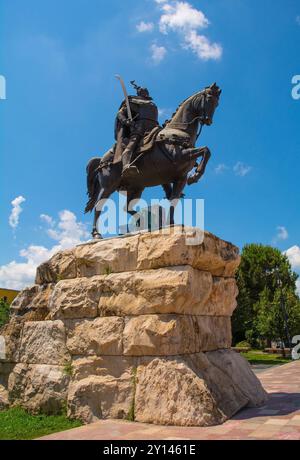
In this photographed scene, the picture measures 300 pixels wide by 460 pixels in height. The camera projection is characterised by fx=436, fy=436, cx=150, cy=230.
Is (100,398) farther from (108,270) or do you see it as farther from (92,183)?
(92,183)

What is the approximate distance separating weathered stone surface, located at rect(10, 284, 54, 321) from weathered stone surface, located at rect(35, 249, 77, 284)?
0.50 feet

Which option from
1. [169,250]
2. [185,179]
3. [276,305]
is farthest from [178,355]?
[276,305]

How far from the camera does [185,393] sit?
231 inches

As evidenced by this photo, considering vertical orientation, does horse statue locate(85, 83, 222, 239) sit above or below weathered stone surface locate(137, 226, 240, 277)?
above

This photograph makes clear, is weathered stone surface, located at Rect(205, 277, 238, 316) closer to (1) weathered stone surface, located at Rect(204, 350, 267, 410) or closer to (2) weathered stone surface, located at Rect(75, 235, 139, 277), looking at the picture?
(1) weathered stone surface, located at Rect(204, 350, 267, 410)

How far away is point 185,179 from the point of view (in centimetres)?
834

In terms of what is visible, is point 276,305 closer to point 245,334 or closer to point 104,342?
point 245,334

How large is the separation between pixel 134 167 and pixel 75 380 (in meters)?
3.93

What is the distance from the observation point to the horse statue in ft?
26.7

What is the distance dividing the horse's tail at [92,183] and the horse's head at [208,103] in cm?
240

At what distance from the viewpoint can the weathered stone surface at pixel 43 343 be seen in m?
7.27

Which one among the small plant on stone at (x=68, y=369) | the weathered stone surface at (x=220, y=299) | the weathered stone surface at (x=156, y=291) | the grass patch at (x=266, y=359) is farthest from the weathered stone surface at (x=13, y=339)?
the grass patch at (x=266, y=359)

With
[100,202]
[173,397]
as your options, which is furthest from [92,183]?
[173,397]

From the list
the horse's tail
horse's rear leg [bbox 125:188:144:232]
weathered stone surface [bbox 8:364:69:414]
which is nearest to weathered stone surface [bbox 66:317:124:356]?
weathered stone surface [bbox 8:364:69:414]
